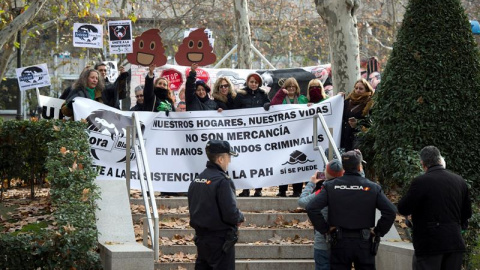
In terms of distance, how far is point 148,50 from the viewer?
1443 centimetres

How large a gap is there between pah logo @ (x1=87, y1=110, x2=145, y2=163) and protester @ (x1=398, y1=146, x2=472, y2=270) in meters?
5.35

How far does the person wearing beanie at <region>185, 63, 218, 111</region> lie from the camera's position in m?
13.9

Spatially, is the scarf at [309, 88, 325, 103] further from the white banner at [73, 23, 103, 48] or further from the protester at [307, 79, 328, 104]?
the white banner at [73, 23, 103, 48]

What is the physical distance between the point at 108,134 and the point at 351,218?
5.95 meters

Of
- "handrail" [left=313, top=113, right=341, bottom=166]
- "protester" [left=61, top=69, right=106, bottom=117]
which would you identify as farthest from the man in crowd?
"handrail" [left=313, top=113, right=341, bottom=166]

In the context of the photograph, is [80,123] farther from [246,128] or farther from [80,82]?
[246,128]

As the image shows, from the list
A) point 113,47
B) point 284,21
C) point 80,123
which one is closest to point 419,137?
point 80,123

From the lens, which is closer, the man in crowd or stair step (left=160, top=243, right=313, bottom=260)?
stair step (left=160, top=243, right=313, bottom=260)

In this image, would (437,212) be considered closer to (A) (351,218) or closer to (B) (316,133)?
(A) (351,218)

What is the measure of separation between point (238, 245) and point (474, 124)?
3.39m

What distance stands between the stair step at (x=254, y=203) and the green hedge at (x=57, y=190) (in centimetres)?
143

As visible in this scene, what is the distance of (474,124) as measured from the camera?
11609mm

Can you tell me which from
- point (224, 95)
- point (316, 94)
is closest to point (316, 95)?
point (316, 94)

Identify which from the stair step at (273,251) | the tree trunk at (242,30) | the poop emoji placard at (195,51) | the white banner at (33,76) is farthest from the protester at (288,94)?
the tree trunk at (242,30)
